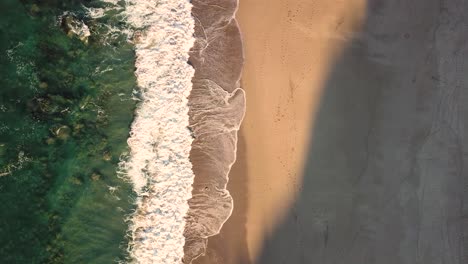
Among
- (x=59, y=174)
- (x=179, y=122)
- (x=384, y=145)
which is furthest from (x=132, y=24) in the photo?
(x=384, y=145)

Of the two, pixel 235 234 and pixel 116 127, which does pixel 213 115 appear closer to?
pixel 116 127

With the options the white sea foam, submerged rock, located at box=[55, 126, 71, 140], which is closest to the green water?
submerged rock, located at box=[55, 126, 71, 140]

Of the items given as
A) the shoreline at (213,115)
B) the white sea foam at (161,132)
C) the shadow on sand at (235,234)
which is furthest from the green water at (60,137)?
the shadow on sand at (235,234)


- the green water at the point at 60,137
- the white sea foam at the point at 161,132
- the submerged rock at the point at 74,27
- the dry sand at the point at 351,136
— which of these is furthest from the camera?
the dry sand at the point at 351,136

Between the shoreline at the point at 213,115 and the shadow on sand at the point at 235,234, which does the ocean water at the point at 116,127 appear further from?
the shadow on sand at the point at 235,234

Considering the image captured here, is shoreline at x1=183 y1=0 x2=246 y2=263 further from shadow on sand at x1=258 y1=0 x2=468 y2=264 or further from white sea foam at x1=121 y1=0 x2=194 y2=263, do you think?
shadow on sand at x1=258 y1=0 x2=468 y2=264

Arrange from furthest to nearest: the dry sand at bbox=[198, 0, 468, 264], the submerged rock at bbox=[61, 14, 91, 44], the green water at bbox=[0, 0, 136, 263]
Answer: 1. the dry sand at bbox=[198, 0, 468, 264]
2. the submerged rock at bbox=[61, 14, 91, 44]
3. the green water at bbox=[0, 0, 136, 263]
